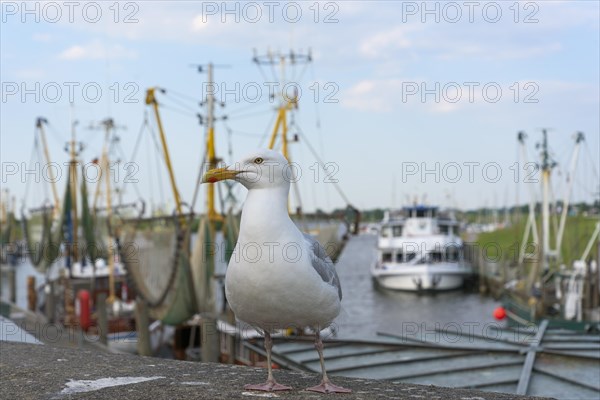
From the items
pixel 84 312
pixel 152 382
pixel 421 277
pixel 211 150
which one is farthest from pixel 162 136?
pixel 421 277

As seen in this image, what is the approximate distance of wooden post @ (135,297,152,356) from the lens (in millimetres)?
21391

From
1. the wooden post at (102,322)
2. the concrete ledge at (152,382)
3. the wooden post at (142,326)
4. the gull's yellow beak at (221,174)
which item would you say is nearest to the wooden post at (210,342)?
the wooden post at (142,326)

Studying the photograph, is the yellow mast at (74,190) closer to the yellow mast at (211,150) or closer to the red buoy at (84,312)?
the red buoy at (84,312)

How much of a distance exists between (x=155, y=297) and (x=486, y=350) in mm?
13180

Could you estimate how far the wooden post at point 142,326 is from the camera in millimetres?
21391

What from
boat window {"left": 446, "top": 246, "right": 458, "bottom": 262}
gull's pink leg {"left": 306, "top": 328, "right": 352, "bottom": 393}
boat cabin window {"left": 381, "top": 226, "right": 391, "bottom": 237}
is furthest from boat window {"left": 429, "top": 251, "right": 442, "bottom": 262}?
gull's pink leg {"left": 306, "top": 328, "right": 352, "bottom": 393}

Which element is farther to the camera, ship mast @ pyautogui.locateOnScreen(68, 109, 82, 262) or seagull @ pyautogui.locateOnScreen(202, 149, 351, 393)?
ship mast @ pyautogui.locateOnScreen(68, 109, 82, 262)

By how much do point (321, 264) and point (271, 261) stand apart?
48cm

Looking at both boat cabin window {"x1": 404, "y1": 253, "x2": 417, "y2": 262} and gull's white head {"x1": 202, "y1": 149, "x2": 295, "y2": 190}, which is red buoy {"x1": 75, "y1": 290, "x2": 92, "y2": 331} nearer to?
gull's white head {"x1": 202, "y1": 149, "x2": 295, "y2": 190}

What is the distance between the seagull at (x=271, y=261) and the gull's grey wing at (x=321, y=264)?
0.01 meters

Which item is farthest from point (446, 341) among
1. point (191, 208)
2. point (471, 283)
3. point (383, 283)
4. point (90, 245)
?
point (471, 283)

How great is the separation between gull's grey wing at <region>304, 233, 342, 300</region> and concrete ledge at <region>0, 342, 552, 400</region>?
0.81 metres

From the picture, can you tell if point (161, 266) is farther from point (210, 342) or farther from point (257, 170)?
point (257, 170)

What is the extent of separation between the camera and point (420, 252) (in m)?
54.2
